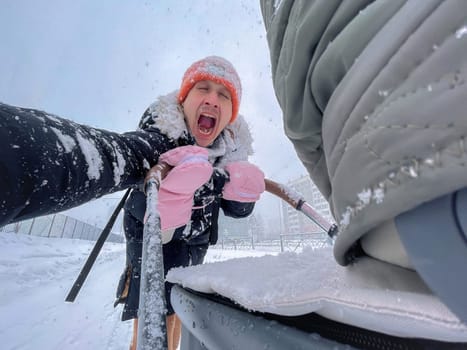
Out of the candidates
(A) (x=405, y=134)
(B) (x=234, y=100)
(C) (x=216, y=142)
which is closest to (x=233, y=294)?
(A) (x=405, y=134)

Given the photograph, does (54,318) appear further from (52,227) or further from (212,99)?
(52,227)

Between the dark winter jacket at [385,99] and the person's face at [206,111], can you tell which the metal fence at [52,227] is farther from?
the dark winter jacket at [385,99]

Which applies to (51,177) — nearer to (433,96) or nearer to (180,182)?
(180,182)

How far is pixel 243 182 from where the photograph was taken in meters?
1.37

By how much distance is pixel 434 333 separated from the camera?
20cm

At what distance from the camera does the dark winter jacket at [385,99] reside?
0.63 ft

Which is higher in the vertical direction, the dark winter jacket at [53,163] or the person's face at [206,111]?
the person's face at [206,111]

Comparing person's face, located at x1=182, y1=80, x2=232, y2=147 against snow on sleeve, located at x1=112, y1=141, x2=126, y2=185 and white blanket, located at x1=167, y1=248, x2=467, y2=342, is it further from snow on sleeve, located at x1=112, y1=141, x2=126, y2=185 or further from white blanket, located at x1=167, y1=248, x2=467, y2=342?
white blanket, located at x1=167, y1=248, x2=467, y2=342

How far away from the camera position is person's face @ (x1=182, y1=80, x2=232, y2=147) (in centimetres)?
157

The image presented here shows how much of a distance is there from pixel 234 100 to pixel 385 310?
1695 mm

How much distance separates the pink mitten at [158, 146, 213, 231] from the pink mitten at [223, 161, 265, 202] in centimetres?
30

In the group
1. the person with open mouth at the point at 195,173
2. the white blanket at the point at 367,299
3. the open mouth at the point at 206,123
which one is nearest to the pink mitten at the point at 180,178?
the person with open mouth at the point at 195,173

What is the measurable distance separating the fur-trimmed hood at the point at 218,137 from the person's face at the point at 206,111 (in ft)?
0.20

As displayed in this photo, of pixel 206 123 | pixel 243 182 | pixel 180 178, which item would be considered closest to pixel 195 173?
pixel 180 178
